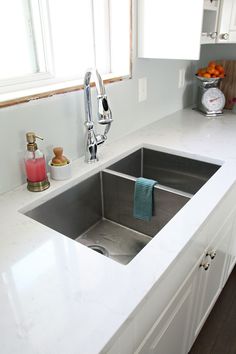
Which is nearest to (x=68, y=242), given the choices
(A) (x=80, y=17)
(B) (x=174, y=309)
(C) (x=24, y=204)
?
(C) (x=24, y=204)

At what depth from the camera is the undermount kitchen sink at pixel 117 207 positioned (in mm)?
1142

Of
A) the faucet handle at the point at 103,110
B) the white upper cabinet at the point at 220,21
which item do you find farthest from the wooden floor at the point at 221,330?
the white upper cabinet at the point at 220,21

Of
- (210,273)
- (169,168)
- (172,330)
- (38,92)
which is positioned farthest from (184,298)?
(38,92)

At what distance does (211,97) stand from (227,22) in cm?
46

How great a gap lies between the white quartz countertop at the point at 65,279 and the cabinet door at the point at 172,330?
7.8 inches

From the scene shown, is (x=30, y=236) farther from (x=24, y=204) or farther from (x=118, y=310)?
(x=118, y=310)

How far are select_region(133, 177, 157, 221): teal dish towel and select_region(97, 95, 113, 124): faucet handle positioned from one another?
27cm

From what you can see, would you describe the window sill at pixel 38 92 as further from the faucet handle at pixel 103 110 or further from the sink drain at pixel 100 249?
the sink drain at pixel 100 249

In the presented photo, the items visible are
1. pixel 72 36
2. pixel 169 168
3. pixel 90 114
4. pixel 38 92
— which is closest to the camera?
pixel 38 92

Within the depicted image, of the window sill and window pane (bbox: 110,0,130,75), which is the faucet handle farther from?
window pane (bbox: 110,0,130,75)

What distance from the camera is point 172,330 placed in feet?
3.26

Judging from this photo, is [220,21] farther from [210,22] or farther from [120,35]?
[120,35]

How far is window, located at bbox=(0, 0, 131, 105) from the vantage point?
3.80 ft

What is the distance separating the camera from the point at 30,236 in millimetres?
866
